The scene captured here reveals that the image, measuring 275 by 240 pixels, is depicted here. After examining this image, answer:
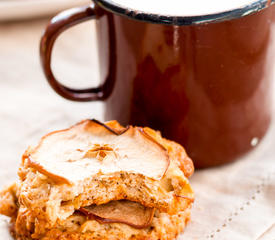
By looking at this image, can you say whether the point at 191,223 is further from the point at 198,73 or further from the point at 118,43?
the point at 118,43

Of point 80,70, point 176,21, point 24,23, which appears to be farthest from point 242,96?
point 24,23

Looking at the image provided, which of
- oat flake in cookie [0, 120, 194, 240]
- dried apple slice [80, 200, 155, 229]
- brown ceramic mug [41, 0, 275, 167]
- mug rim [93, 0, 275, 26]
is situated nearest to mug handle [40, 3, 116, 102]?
Answer: brown ceramic mug [41, 0, 275, 167]

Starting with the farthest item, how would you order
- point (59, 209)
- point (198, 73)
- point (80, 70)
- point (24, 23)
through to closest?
1. point (24, 23)
2. point (80, 70)
3. point (198, 73)
4. point (59, 209)

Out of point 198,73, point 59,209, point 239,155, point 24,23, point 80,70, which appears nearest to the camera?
point 59,209

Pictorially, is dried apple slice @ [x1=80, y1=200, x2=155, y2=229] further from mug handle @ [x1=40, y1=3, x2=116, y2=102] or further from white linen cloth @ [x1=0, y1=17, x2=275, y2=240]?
mug handle @ [x1=40, y1=3, x2=116, y2=102]

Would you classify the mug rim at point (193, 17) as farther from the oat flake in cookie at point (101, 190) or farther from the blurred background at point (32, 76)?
the blurred background at point (32, 76)

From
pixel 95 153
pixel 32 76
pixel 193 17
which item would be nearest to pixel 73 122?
pixel 32 76

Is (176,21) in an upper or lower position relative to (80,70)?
upper
